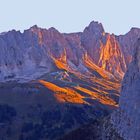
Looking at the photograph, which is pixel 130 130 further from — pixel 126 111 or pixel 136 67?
pixel 136 67

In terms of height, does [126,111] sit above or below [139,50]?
below

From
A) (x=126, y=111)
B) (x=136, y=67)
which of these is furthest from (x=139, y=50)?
(x=126, y=111)

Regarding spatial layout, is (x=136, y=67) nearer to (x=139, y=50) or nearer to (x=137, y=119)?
(x=139, y=50)

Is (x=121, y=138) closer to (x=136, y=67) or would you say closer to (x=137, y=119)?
(x=137, y=119)

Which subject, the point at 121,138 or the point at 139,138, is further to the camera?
the point at 121,138

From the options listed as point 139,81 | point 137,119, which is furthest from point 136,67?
point 137,119

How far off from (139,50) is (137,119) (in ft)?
74.4

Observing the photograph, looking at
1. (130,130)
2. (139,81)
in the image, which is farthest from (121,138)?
(139,81)

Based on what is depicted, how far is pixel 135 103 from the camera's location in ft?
639

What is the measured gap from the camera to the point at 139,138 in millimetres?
186500

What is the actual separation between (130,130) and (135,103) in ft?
27.7

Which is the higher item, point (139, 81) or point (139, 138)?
point (139, 81)

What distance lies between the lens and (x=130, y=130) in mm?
193375

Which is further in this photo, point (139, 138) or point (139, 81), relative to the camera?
point (139, 81)
